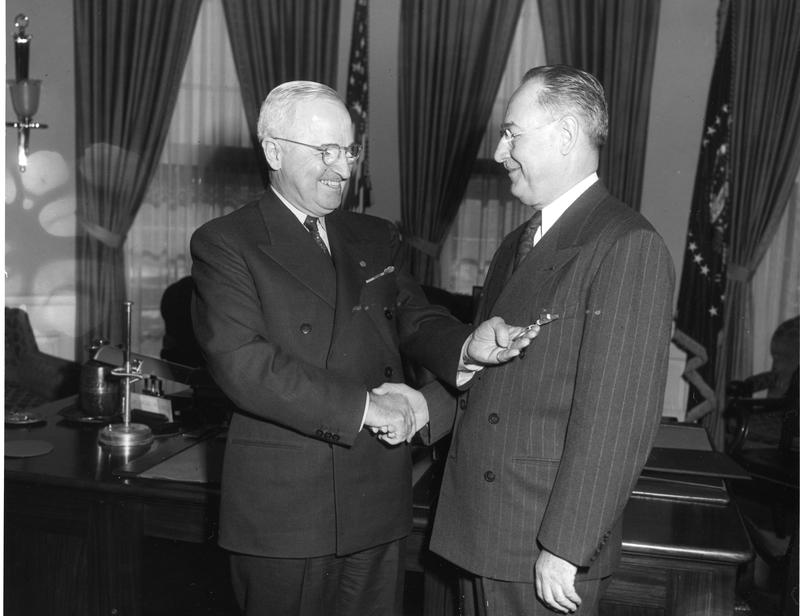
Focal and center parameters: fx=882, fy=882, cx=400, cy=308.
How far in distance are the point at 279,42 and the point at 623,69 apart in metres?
2.78

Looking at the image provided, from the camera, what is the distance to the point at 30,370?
5969 millimetres

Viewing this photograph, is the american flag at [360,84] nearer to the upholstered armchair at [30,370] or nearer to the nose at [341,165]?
the upholstered armchair at [30,370]

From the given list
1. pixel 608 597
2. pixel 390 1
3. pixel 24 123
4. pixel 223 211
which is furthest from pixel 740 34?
pixel 608 597

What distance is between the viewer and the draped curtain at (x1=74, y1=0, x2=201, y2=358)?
731cm

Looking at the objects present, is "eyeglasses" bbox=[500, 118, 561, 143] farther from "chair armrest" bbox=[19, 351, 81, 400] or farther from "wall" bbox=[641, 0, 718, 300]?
→ "wall" bbox=[641, 0, 718, 300]

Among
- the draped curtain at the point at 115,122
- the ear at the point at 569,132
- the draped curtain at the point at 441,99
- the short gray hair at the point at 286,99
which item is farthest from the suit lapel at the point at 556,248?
the draped curtain at the point at 115,122

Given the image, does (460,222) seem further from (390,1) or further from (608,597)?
(608,597)

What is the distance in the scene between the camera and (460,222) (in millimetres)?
7227

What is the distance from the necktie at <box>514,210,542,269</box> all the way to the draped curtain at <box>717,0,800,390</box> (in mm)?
5021

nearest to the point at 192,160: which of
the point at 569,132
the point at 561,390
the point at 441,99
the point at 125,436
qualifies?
the point at 441,99

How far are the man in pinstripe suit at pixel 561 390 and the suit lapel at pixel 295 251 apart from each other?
1.39ft

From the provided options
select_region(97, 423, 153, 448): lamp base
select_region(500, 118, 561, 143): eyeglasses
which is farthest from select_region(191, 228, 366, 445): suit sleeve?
select_region(97, 423, 153, 448): lamp base

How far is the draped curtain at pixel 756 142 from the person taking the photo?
21.5ft

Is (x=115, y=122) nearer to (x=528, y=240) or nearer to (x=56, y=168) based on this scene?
(x=56, y=168)
